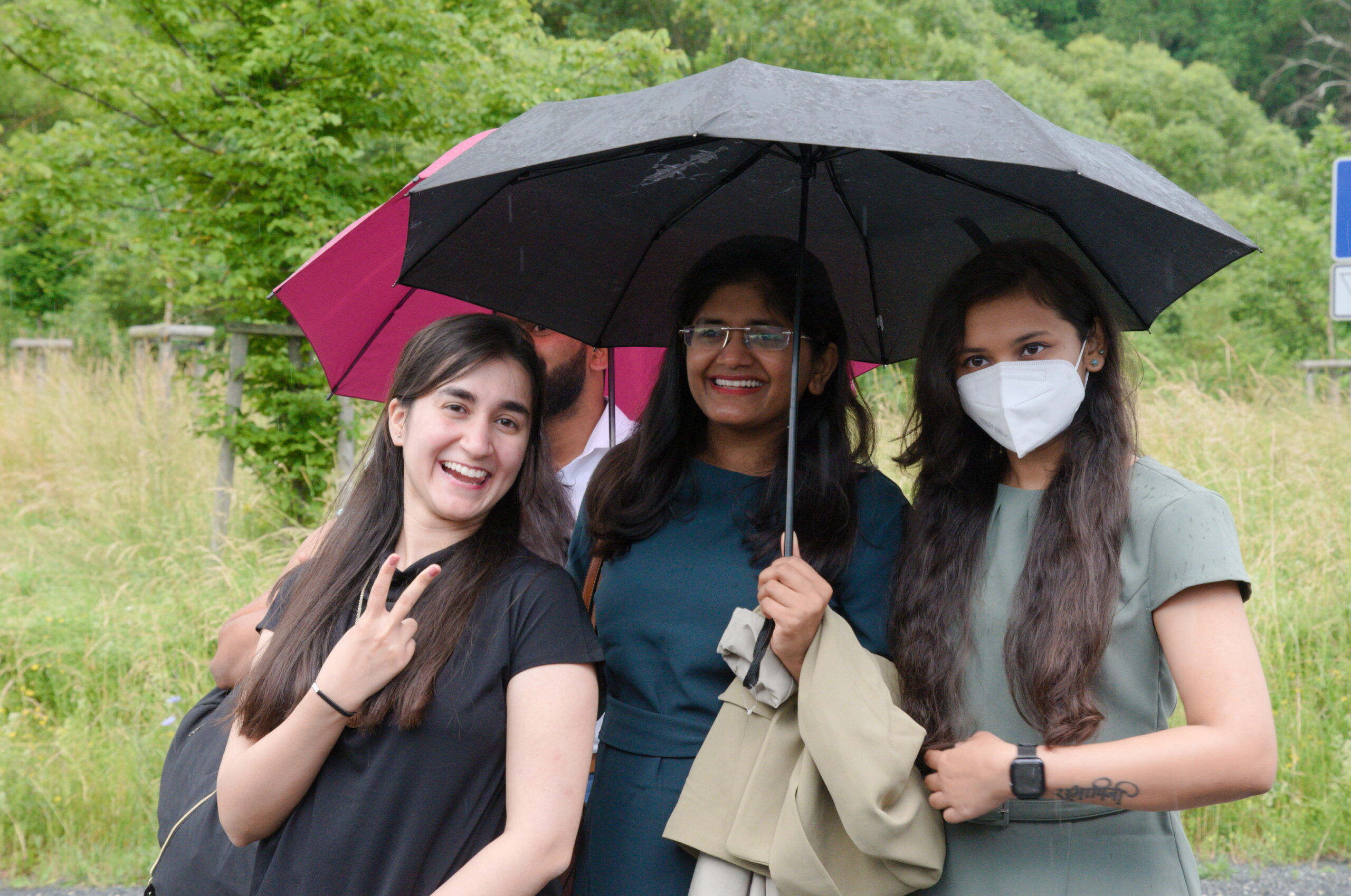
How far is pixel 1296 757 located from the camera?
4699 millimetres

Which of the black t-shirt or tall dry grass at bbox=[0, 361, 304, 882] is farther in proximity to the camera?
tall dry grass at bbox=[0, 361, 304, 882]

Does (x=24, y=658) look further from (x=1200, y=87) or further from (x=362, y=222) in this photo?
(x=1200, y=87)

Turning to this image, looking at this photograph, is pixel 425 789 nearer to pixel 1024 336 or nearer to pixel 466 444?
pixel 466 444

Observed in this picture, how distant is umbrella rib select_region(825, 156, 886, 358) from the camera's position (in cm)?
245

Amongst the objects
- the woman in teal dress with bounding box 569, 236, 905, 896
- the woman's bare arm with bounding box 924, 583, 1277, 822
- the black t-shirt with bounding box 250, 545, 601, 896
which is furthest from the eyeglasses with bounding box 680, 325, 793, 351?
the woman's bare arm with bounding box 924, 583, 1277, 822

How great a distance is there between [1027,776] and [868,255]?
1324mm

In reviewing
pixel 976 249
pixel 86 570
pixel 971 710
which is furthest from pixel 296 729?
pixel 86 570

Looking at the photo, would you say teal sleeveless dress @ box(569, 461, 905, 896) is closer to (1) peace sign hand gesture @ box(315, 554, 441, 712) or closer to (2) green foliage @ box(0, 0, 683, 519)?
(1) peace sign hand gesture @ box(315, 554, 441, 712)

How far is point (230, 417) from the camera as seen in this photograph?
725 cm

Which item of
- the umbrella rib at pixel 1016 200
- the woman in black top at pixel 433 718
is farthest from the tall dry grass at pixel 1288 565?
the woman in black top at pixel 433 718

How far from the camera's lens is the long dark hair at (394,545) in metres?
1.94

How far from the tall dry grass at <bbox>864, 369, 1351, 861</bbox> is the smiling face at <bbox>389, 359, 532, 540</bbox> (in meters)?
1.06

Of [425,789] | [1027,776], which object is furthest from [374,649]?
[1027,776]

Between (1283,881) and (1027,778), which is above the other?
(1027,778)
